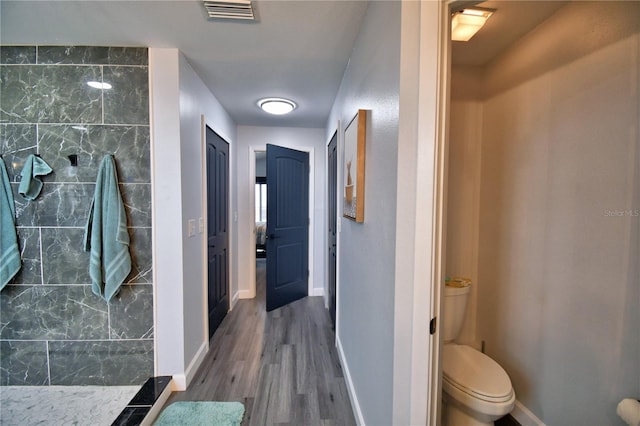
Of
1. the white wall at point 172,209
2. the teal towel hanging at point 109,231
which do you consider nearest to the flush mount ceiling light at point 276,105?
the white wall at point 172,209

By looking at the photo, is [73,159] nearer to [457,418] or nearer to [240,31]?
[240,31]

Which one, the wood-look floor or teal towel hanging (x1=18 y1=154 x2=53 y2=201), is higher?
teal towel hanging (x1=18 y1=154 x2=53 y2=201)

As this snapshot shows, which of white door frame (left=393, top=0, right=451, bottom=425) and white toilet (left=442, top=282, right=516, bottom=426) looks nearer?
white door frame (left=393, top=0, right=451, bottom=425)

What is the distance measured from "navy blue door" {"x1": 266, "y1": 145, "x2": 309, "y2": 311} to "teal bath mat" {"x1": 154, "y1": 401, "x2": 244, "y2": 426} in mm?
1464

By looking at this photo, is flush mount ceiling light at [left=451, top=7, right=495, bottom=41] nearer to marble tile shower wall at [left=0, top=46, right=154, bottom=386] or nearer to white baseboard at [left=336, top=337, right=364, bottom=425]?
marble tile shower wall at [left=0, top=46, right=154, bottom=386]

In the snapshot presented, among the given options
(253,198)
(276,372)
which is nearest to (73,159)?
(253,198)

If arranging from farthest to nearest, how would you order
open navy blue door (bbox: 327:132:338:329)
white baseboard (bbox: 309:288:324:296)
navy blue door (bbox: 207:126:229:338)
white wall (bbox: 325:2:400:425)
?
1. white baseboard (bbox: 309:288:324:296)
2. open navy blue door (bbox: 327:132:338:329)
3. navy blue door (bbox: 207:126:229:338)
4. white wall (bbox: 325:2:400:425)

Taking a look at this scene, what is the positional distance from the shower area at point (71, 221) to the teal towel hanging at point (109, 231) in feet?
0.20

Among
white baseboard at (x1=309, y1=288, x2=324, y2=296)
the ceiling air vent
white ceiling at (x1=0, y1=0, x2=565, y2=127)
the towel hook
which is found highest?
white ceiling at (x1=0, y1=0, x2=565, y2=127)

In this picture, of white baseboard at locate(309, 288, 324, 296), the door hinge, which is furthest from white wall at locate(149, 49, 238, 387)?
white baseboard at locate(309, 288, 324, 296)

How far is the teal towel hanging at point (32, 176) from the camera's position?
5.65 feet

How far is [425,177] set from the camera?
2.96 feet

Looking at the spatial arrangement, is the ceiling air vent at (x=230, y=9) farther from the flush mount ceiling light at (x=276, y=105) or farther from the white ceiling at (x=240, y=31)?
the flush mount ceiling light at (x=276, y=105)

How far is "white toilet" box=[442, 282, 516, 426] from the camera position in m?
1.26
